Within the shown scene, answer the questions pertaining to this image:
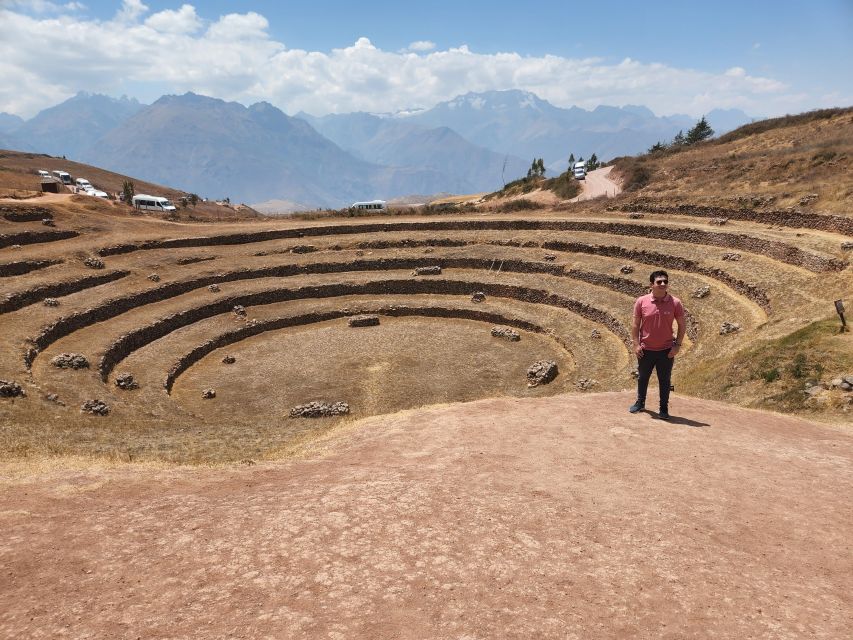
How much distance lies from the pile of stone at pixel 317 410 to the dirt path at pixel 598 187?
63988 mm

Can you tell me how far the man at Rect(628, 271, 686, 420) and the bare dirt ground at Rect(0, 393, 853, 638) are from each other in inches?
87.0

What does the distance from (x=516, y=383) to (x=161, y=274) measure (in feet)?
127

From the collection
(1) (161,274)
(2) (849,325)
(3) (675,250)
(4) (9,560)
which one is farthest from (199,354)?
(3) (675,250)

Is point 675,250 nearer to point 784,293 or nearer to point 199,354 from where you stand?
point 784,293

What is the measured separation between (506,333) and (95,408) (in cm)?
2986

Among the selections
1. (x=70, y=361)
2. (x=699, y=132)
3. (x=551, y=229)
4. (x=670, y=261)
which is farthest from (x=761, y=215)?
(x=699, y=132)

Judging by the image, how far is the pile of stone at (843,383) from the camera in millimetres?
18031

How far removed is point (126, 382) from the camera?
32.4 metres

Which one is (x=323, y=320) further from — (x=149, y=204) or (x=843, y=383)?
(x=149, y=204)

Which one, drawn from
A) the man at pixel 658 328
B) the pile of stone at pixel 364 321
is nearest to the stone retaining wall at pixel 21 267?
the pile of stone at pixel 364 321

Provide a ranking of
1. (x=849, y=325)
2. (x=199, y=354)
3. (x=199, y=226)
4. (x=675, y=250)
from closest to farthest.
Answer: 1. (x=849, y=325)
2. (x=199, y=354)
3. (x=675, y=250)
4. (x=199, y=226)

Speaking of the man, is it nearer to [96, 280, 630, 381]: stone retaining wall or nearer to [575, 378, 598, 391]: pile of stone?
[575, 378, 598, 391]: pile of stone

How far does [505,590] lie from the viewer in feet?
25.1

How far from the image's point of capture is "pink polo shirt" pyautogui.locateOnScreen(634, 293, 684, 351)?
14539 millimetres
